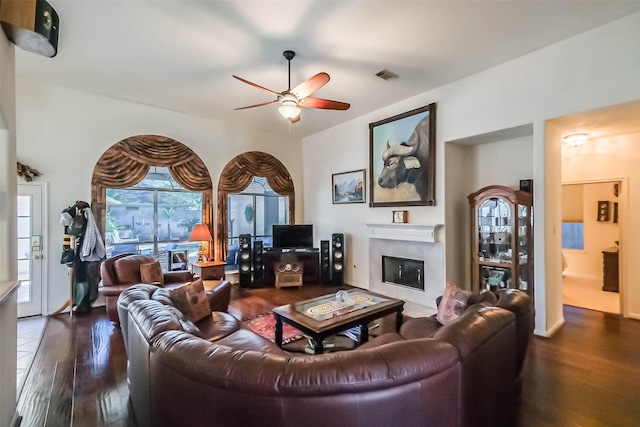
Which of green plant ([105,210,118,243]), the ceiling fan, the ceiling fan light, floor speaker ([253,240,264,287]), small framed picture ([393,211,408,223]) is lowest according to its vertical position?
floor speaker ([253,240,264,287])

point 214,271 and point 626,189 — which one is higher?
point 626,189

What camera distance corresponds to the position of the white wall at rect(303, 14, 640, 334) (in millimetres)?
2877

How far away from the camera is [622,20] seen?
9.20 feet

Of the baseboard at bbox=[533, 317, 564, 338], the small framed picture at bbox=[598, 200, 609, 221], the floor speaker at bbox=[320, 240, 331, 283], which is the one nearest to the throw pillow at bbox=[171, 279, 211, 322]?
the floor speaker at bbox=[320, 240, 331, 283]

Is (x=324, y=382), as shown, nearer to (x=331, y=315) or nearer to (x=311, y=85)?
(x=331, y=315)

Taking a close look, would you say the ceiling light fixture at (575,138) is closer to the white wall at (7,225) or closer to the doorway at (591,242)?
the doorway at (591,242)

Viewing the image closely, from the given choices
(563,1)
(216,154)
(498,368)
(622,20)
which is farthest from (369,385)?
(216,154)

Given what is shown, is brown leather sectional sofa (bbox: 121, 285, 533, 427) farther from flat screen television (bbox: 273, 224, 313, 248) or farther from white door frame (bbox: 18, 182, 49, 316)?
flat screen television (bbox: 273, 224, 313, 248)

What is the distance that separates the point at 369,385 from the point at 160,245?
17.1 feet

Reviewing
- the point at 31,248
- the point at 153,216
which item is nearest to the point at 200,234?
the point at 153,216

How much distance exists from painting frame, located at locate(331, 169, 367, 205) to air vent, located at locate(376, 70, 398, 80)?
1.95m

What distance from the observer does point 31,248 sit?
415cm

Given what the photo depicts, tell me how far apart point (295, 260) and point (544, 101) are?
4.73m

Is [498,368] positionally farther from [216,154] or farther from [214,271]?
[216,154]
